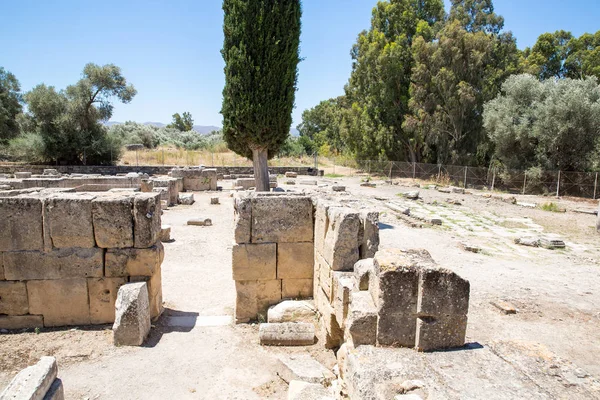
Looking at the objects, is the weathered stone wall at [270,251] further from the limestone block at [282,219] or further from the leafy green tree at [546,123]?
the leafy green tree at [546,123]

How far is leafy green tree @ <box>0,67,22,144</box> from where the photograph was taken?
3400cm

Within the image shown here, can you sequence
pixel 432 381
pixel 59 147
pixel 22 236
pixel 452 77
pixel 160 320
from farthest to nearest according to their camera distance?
pixel 59 147
pixel 452 77
pixel 160 320
pixel 22 236
pixel 432 381

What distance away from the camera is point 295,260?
6.51m

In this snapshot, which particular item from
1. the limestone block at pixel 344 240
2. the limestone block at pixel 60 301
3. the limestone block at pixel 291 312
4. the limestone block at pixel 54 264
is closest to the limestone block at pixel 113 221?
the limestone block at pixel 54 264

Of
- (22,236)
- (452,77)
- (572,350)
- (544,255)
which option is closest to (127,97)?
(452,77)

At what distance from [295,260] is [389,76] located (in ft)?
97.0

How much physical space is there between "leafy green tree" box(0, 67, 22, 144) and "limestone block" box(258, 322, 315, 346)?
1523 inches

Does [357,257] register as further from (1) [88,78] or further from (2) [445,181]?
(1) [88,78]

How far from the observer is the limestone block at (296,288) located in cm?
658

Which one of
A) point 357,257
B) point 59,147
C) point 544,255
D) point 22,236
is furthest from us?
point 59,147

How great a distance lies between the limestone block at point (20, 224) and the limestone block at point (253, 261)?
3.00 metres

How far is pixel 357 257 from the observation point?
5.37m

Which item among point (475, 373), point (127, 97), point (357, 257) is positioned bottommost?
point (475, 373)

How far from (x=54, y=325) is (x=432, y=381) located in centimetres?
588
